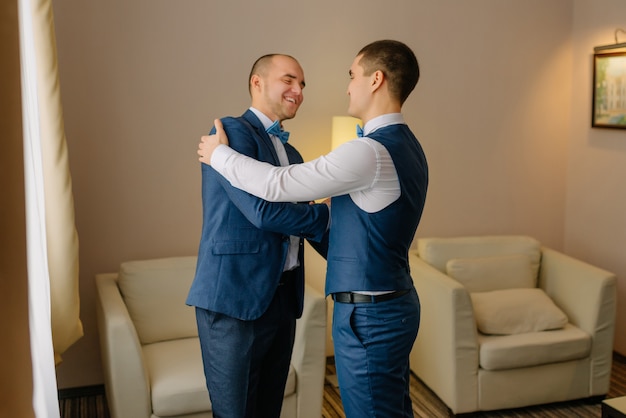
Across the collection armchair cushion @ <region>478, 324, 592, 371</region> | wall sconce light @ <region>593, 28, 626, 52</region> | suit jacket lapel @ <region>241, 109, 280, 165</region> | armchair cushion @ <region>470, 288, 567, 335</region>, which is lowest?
armchair cushion @ <region>478, 324, 592, 371</region>

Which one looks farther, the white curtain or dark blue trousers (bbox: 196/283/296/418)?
the white curtain

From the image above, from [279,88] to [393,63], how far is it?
0.49 m

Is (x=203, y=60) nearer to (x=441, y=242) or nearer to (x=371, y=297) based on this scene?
(x=441, y=242)

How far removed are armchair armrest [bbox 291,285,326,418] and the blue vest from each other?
1.15 m

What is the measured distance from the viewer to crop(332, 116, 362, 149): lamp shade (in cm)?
392

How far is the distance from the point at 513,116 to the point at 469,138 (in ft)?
1.21

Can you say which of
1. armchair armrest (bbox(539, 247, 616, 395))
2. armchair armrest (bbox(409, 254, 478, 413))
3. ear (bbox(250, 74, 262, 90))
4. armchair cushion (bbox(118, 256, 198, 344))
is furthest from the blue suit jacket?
armchair armrest (bbox(539, 247, 616, 395))

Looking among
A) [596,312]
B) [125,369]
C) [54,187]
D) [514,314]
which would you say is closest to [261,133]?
[54,187]

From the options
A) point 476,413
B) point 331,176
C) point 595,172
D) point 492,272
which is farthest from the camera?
point 595,172

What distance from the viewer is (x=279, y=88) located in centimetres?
243

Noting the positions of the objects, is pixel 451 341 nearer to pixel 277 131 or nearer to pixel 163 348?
pixel 163 348

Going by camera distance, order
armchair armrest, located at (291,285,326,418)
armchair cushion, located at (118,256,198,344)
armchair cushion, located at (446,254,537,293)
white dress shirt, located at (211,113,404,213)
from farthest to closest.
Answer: armchair cushion, located at (446,254,537,293)
armchair cushion, located at (118,256,198,344)
armchair armrest, located at (291,285,326,418)
white dress shirt, located at (211,113,404,213)

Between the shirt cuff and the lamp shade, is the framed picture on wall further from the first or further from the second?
the shirt cuff

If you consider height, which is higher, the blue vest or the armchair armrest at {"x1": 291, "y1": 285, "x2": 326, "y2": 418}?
the blue vest
